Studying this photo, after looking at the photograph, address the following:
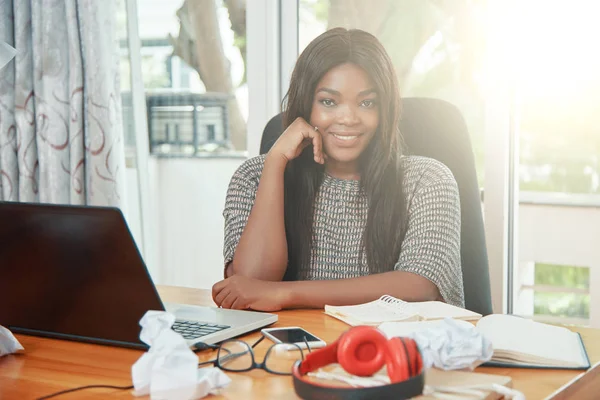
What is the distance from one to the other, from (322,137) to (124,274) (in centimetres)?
93

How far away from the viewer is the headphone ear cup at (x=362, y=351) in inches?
29.9

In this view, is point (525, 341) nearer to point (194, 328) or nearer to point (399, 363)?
point (399, 363)

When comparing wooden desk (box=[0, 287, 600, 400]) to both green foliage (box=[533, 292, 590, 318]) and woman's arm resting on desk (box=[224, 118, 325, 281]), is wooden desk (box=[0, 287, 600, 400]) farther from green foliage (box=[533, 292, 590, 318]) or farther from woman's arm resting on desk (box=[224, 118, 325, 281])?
green foliage (box=[533, 292, 590, 318])

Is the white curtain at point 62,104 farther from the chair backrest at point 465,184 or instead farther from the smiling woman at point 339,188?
the chair backrest at point 465,184

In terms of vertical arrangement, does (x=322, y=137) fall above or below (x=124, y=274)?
above

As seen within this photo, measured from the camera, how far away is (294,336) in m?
1.04

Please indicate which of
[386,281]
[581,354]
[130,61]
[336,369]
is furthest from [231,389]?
[130,61]

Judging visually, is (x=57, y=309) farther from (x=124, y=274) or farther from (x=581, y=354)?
(x=581, y=354)

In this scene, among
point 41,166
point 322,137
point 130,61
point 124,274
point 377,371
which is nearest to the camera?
point 377,371

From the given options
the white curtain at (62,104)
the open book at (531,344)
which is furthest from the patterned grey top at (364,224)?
the white curtain at (62,104)

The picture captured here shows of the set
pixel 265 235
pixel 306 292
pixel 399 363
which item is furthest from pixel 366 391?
pixel 265 235

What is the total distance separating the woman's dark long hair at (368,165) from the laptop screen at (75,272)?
2.56ft

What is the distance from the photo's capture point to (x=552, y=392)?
0.83 meters

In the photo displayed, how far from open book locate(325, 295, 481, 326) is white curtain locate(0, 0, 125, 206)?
4.94 feet
